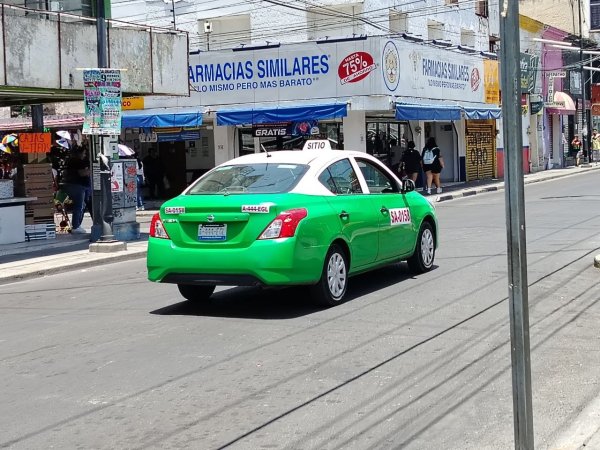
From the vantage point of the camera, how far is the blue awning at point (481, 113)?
32.4 m

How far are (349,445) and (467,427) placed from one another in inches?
31.6

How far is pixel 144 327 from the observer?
29.2ft

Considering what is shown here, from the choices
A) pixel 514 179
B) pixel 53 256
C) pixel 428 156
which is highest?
pixel 428 156

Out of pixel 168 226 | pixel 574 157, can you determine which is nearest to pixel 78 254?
pixel 168 226

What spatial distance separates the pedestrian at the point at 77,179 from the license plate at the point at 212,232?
1037cm

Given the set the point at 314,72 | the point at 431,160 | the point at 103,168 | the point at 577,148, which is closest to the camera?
the point at 103,168

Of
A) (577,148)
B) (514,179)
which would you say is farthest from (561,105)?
(514,179)

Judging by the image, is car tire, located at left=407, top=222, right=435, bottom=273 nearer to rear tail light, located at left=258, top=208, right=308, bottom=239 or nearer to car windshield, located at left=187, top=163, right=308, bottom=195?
car windshield, located at left=187, top=163, right=308, bottom=195

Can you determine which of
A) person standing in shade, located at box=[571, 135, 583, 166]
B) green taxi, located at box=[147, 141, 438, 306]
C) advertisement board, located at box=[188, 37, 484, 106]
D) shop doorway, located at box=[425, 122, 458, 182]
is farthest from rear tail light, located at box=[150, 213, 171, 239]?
person standing in shade, located at box=[571, 135, 583, 166]

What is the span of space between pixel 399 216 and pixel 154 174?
21283 mm

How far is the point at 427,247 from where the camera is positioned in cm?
1179

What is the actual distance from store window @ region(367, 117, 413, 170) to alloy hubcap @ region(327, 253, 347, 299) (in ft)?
66.0

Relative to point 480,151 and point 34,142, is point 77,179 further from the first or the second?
point 480,151

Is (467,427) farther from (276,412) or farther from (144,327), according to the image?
(144,327)
